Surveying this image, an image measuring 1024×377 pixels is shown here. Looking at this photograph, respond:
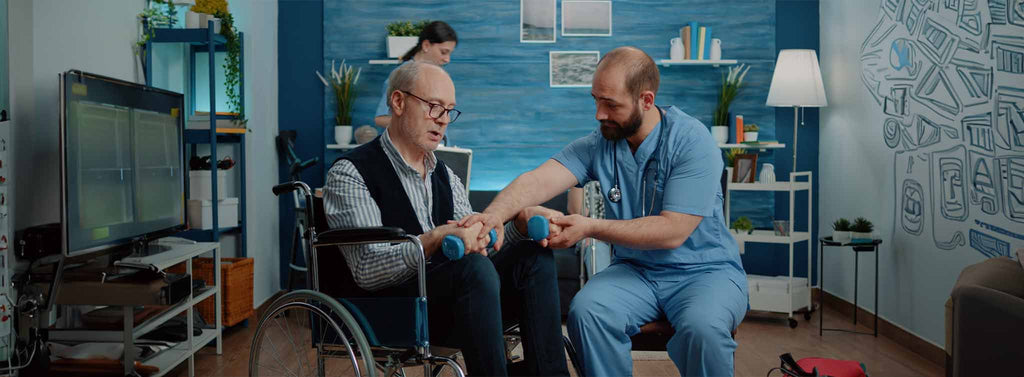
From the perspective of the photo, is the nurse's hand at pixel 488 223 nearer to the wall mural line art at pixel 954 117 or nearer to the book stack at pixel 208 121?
the wall mural line art at pixel 954 117

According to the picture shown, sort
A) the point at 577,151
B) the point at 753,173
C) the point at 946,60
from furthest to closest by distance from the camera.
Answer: the point at 753,173
the point at 946,60
the point at 577,151

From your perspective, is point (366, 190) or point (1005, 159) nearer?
point (366, 190)

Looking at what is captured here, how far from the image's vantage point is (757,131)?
5.01 m

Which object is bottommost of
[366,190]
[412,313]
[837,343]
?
[837,343]

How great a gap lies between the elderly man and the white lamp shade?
3.18 m

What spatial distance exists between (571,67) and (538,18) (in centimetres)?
41

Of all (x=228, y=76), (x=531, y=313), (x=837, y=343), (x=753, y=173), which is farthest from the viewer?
(x=753, y=173)

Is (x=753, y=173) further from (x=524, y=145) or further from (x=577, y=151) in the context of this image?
(x=577, y=151)

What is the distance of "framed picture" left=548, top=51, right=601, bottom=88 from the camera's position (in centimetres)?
515

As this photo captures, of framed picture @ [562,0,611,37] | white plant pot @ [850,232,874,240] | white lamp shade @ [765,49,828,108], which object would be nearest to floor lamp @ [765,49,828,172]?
white lamp shade @ [765,49,828,108]

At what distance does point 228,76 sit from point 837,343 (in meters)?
3.53

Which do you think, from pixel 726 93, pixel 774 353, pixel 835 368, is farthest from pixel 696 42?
pixel 835 368

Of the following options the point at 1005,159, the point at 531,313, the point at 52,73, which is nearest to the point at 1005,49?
the point at 1005,159

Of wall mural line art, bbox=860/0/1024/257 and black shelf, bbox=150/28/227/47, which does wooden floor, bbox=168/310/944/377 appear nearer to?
wall mural line art, bbox=860/0/1024/257
